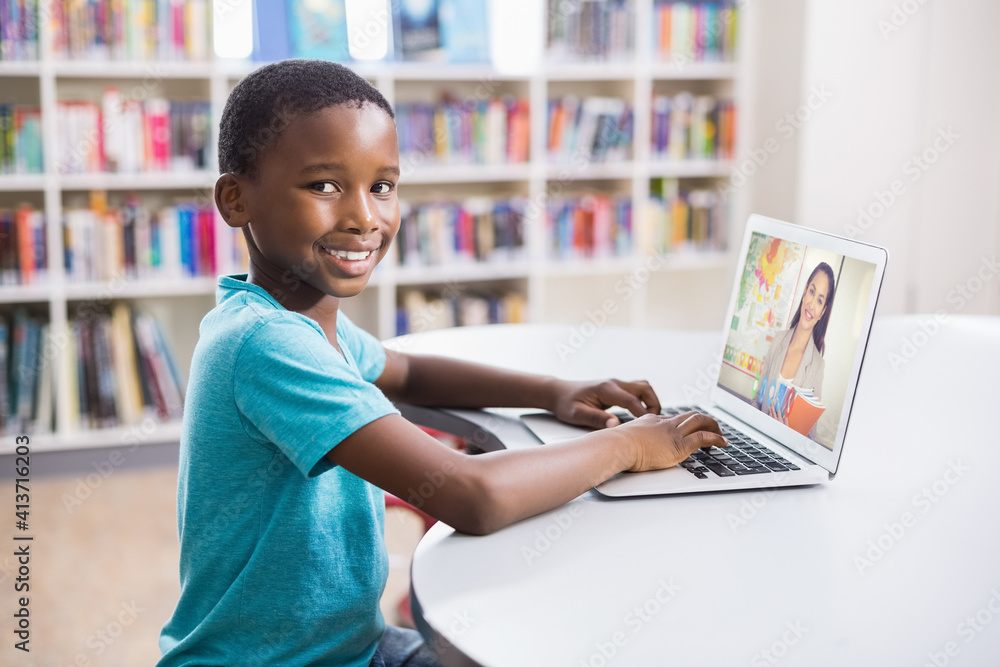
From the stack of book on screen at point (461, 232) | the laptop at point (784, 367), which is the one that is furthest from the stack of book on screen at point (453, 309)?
the laptop at point (784, 367)

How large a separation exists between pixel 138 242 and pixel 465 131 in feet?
3.81

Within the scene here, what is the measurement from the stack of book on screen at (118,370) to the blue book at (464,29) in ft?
4.52

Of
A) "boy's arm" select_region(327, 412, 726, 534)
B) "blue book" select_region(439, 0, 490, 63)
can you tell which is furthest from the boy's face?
"blue book" select_region(439, 0, 490, 63)

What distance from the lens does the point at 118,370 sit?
3.04m

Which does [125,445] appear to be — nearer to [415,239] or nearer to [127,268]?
[127,268]

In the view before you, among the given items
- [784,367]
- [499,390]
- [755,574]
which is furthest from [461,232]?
[755,574]

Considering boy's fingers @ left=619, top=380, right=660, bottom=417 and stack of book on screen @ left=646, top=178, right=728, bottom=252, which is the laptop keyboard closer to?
boy's fingers @ left=619, top=380, right=660, bottom=417

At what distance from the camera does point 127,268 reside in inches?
119

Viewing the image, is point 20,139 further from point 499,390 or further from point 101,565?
point 499,390

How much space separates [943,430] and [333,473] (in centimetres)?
79

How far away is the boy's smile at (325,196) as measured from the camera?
37.2 inches

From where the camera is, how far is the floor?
207 centimetres

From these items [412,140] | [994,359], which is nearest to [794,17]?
[412,140]

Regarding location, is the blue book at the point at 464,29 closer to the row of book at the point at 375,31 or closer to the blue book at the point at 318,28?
the row of book at the point at 375,31
